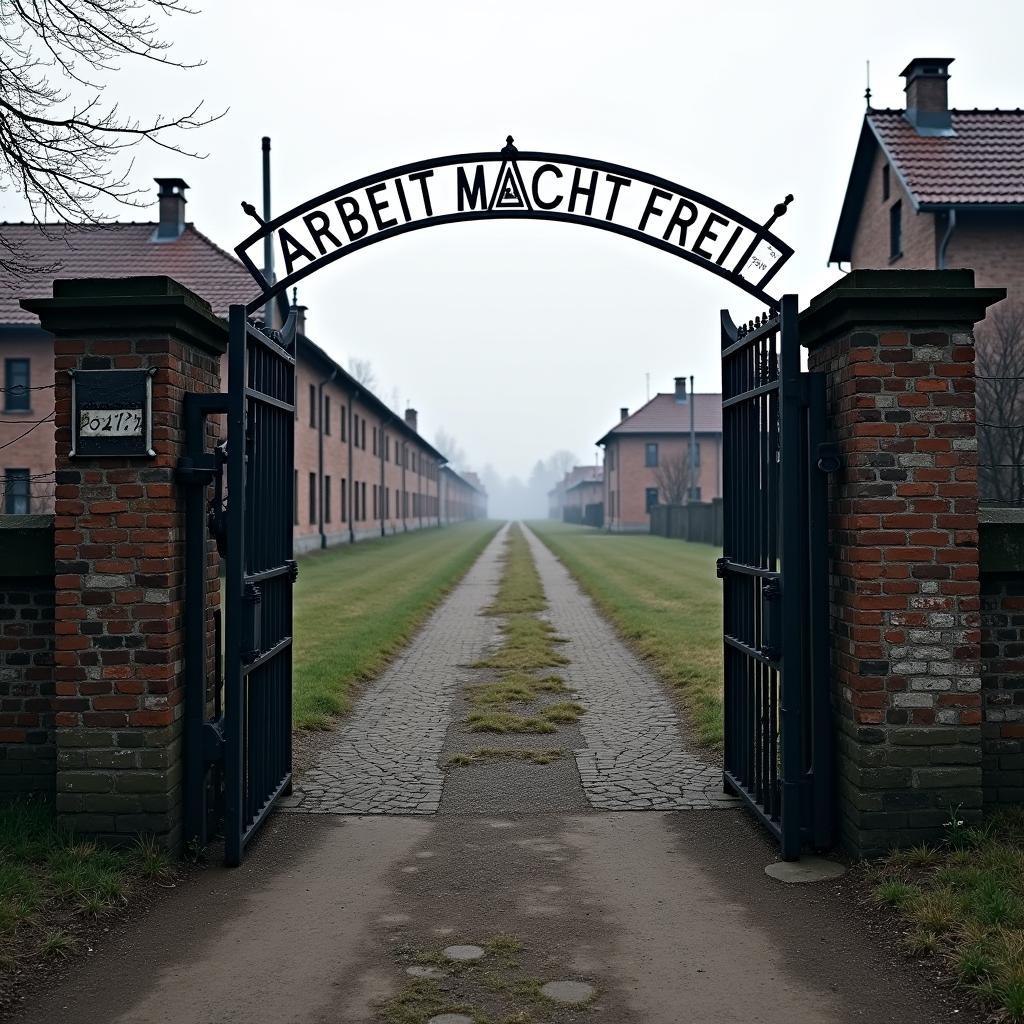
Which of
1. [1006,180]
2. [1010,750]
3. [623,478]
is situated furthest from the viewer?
[623,478]

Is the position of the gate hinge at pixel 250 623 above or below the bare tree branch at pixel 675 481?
below

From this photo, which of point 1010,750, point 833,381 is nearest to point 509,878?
point 1010,750

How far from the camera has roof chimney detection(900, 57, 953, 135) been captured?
76.1 feet

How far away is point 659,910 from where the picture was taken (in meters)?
4.24

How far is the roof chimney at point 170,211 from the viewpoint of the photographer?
95.6 feet

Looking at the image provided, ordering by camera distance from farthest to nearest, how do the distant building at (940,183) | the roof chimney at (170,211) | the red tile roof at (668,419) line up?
the red tile roof at (668,419), the roof chimney at (170,211), the distant building at (940,183)

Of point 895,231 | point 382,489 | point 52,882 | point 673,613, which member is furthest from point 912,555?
point 382,489

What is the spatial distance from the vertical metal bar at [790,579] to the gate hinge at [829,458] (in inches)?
4.8

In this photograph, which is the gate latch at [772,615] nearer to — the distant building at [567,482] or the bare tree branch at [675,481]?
the bare tree branch at [675,481]

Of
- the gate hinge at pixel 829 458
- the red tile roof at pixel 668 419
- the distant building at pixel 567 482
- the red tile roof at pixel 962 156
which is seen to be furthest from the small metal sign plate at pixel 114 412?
the distant building at pixel 567 482

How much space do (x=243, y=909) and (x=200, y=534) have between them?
177 cm

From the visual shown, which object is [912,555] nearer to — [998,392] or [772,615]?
[772,615]

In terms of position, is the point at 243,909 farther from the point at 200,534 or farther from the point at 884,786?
the point at 884,786

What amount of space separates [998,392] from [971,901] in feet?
23.8
